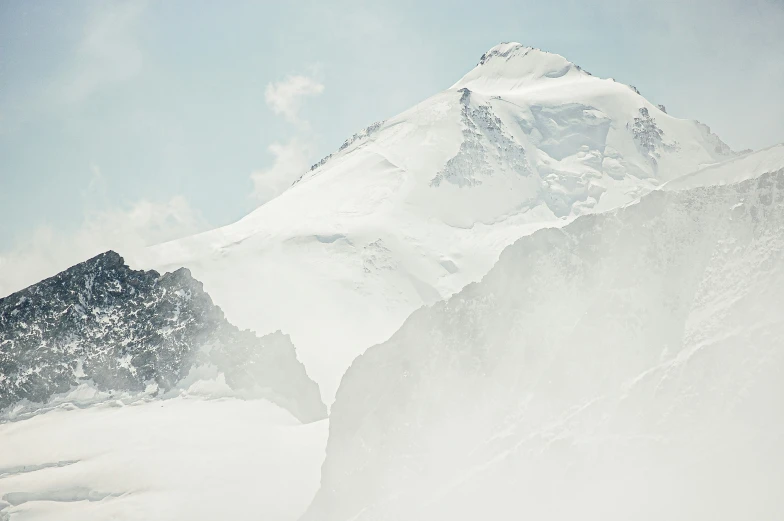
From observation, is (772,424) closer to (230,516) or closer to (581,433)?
(581,433)

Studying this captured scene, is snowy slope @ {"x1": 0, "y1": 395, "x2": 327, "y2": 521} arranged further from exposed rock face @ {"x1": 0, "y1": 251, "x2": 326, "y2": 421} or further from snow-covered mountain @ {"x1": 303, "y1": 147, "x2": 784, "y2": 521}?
snow-covered mountain @ {"x1": 303, "y1": 147, "x2": 784, "y2": 521}

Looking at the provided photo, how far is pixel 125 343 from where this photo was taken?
16162 centimetres

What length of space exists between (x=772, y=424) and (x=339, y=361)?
112 metres

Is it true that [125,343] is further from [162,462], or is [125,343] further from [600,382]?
[600,382]

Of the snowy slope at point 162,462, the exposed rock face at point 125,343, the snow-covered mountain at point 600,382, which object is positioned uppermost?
the exposed rock face at point 125,343

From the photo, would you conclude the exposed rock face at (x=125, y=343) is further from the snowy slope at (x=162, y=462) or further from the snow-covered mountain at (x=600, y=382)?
the snow-covered mountain at (x=600, y=382)

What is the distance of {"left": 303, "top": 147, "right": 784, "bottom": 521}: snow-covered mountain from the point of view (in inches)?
3049

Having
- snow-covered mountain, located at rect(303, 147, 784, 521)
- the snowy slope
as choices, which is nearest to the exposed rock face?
the snowy slope

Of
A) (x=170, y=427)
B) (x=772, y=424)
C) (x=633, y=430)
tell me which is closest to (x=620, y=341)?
(x=633, y=430)

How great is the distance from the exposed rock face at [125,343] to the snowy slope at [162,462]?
19.1 feet

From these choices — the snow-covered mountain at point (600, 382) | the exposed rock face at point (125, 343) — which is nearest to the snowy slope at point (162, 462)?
the exposed rock face at point (125, 343)

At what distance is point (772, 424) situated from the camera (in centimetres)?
7562

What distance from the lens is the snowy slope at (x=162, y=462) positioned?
124062 mm

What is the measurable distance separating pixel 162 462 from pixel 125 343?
1334 inches
